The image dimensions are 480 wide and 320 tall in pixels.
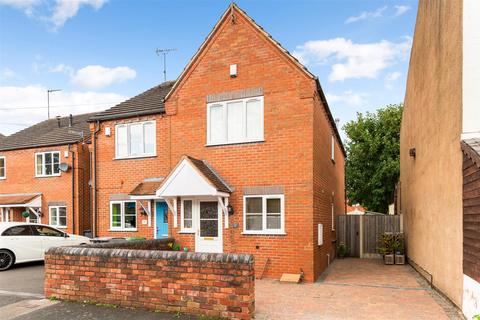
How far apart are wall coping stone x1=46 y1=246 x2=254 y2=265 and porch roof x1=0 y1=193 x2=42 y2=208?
1061 cm

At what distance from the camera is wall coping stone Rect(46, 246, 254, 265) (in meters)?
6.57

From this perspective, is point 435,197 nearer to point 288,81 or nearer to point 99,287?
point 288,81

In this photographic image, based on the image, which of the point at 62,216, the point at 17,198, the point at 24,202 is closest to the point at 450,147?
the point at 62,216

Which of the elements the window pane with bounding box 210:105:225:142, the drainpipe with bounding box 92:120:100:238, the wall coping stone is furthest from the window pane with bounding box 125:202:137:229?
the wall coping stone

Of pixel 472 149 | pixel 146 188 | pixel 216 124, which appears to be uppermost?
pixel 216 124

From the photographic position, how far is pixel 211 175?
11.4 m

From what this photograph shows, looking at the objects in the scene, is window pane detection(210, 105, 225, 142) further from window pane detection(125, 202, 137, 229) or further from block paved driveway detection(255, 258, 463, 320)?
block paved driveway detection(255, 258, 463, 320)

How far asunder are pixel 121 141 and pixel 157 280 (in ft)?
27.6

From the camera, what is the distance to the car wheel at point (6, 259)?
12.1 meters

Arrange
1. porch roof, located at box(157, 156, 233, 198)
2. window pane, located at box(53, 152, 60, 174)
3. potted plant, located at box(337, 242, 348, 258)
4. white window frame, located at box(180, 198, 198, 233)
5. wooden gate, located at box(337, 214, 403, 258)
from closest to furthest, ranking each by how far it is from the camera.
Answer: porch roof, located at box(157, 156, 233, 198) → white window frame, located at box(180, 198, 198, 233) → potted plant, located at box(337, 242, 348, 258) → wooden gate, located at box(337, 214, 403, 258) → window pane, located at box(53, 152, 60, 174)

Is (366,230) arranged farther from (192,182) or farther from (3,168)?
(3,168)

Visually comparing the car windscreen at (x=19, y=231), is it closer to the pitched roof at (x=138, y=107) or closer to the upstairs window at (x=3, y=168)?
the pitched roof at (x=138, y=107)

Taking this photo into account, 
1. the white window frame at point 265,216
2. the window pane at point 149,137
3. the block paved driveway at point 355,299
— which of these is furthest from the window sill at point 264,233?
the window pane at point 149,137

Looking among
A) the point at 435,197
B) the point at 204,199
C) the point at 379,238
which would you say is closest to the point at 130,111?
the point at 204,199
